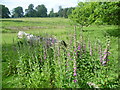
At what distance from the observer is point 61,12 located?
21.7m

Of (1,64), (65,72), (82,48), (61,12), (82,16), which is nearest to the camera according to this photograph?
(65,72)

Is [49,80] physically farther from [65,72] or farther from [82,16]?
[82,16]

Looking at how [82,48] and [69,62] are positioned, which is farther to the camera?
[82,48]

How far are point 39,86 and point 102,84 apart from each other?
149cm

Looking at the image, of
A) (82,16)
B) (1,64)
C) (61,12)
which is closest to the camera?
(1,64)

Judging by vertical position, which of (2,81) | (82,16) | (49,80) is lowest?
(2,81)

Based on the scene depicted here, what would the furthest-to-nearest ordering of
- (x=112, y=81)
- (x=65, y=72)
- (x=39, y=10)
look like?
(x=39, y=10), (x=112, y=81), (x=65, y=72)

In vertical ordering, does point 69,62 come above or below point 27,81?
above

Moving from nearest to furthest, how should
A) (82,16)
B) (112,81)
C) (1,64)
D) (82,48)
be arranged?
(112,81) < (82,48) < (1,64) < (82,16)

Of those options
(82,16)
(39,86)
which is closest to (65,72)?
(39,86)

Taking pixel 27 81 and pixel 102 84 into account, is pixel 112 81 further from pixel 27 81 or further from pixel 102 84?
pixel 27 81

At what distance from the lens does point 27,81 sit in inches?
136

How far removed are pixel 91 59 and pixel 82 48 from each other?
17.1 inches

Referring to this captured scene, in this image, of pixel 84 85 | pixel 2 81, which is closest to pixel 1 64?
pixel 2 81
